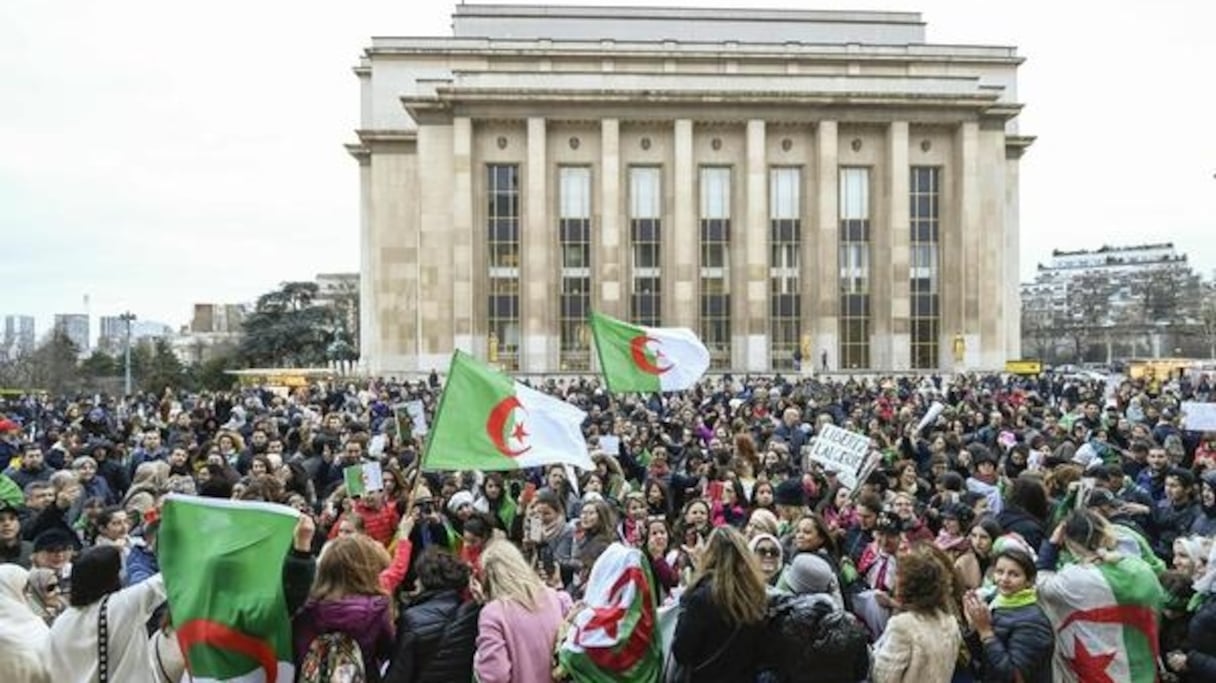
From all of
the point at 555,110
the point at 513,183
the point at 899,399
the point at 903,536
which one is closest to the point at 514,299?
the point at 513,183

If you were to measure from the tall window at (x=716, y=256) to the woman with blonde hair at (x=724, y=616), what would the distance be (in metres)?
46.9

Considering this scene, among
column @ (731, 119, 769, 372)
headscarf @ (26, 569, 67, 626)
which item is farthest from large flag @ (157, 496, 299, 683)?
column @ (731, 119, 769, 372)

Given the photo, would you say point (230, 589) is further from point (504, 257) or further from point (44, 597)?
point (504, 257)

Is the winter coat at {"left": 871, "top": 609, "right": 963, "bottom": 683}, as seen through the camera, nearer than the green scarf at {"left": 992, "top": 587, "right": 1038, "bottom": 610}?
Yes

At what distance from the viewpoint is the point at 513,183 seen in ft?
169

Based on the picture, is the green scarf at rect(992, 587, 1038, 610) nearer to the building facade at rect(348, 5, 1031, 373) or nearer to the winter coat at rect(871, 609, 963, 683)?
the winter coat at rect(871, 609, 963, 683)

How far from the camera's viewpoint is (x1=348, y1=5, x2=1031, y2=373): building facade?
166 ft

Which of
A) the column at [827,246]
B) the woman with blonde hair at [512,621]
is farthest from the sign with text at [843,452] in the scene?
the column at [827,246]

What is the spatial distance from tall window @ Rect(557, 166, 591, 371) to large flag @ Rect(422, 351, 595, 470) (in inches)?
1672

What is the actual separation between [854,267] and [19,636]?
1949 inches

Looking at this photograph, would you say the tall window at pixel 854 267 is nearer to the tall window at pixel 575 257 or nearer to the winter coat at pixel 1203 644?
the tall window at pixel 575 257

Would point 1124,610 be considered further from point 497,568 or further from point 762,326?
point 762,326

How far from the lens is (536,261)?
50.5m

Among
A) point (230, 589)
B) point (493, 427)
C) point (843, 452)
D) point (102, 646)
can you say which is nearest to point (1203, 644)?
point (493, 427)
